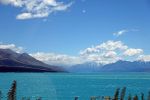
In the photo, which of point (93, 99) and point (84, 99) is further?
point (84, 99)

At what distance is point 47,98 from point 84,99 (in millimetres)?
12944

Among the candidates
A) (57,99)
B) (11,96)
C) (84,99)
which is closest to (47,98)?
(57,99)

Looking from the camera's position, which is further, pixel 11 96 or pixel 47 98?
pixel 47 98

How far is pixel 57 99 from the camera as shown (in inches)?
5123

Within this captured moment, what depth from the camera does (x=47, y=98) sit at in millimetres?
130875

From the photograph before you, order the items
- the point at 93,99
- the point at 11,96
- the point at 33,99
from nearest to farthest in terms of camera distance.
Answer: the point at 11,96 < the point at 93,99 < the point at 33,99

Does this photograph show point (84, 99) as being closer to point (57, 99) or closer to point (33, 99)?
point (57, 99)

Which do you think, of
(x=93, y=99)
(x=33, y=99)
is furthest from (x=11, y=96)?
(x=33, y=99)

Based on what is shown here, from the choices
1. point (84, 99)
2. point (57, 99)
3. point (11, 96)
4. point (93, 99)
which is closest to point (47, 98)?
point (57, 99)

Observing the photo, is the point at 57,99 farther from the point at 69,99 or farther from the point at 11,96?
the point at 11,96

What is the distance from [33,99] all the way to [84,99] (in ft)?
60.0

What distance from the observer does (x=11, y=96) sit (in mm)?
26672

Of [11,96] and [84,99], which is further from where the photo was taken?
[84,99]

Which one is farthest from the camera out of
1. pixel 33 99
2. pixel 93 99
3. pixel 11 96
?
pixel 33 99
